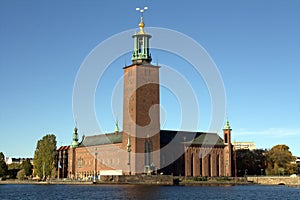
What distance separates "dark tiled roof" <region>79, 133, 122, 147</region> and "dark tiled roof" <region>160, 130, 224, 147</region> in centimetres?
839

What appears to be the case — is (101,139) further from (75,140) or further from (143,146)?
(143,146)

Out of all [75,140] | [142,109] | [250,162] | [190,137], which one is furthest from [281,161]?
[75,140]

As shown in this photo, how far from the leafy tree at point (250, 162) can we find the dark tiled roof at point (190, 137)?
10141 millimetres

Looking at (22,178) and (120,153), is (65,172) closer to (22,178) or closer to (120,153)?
(22,178)

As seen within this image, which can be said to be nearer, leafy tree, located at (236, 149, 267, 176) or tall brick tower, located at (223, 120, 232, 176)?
tall brick tower, located at (223, 120, 232, 176)

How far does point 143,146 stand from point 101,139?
19.6m

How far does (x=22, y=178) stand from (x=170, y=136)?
111 feet

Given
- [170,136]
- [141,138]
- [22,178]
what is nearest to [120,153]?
[141,138]

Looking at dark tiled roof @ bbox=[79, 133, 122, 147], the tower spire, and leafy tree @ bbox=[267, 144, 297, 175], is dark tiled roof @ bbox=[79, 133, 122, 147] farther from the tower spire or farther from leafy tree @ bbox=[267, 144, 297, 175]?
leafy tree @ bbox=[267, 144, 297, 175]

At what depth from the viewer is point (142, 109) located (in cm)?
9119

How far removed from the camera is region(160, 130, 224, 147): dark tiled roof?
102 meters

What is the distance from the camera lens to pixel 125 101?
92.8 metres

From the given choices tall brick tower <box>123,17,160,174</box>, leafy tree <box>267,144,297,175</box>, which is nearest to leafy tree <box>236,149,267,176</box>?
leafy tree <box>267,144,297,175</box>

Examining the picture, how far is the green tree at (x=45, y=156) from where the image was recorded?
98688 mm
